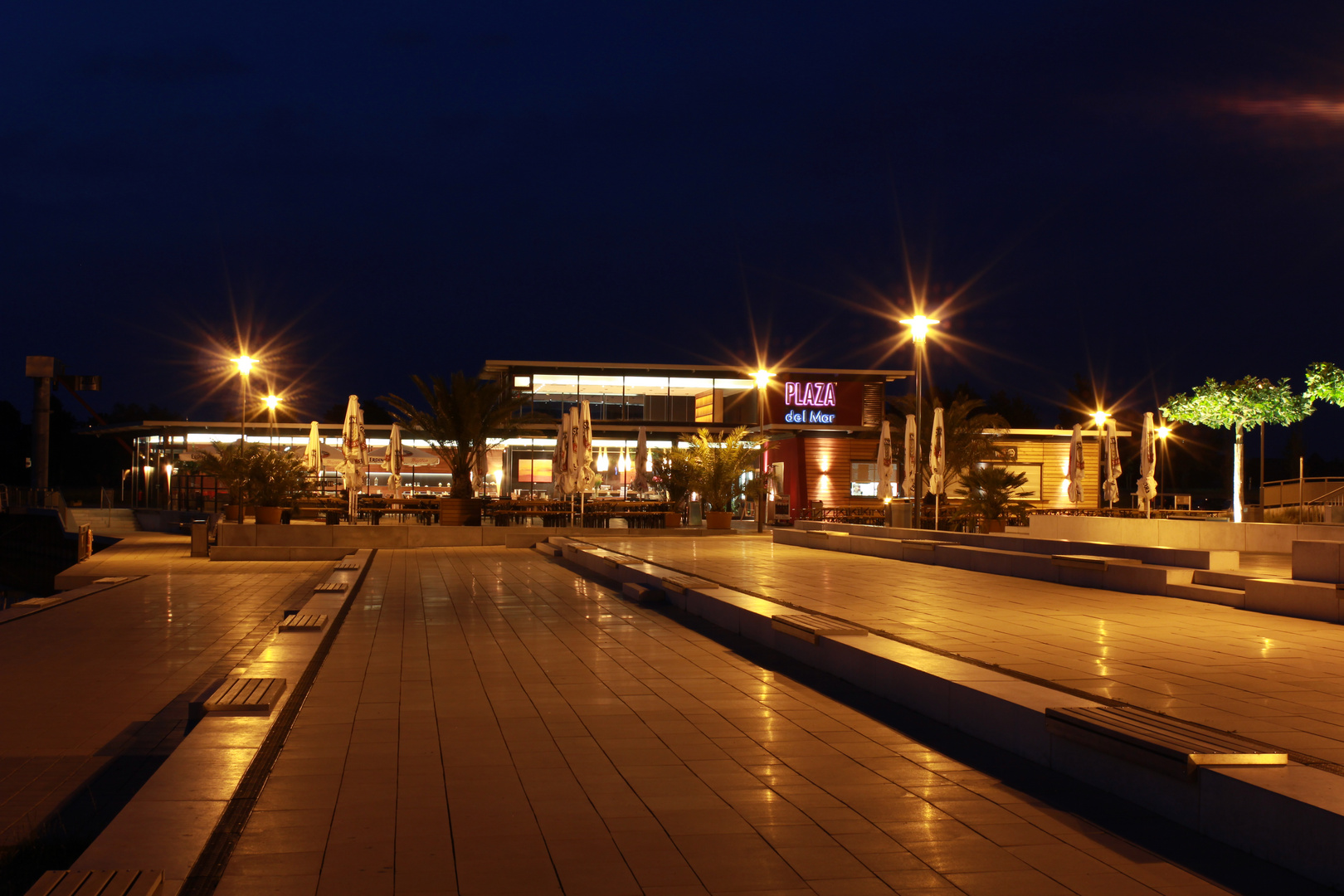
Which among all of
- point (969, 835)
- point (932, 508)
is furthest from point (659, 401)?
point (969, 835)

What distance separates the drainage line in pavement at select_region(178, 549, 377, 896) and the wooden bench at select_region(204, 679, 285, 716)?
0.10m

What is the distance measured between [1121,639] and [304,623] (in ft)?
21.7

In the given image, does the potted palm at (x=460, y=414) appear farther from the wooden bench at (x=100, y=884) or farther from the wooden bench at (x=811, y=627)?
the wooden bench at (x=100, y=884)

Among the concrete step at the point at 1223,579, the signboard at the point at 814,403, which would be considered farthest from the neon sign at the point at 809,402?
the concrete step at the point at 1223,579

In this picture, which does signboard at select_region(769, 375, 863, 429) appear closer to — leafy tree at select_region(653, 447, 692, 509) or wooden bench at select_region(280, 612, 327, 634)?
leafy tree at select_region(653, 447, 692, 509)

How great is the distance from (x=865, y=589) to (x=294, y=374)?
63382 mm

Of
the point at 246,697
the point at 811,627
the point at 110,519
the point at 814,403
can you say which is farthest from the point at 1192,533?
the point at 110,519

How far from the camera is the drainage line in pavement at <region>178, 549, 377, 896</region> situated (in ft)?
11.4

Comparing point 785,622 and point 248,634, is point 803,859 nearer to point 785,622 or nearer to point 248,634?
point 785,622

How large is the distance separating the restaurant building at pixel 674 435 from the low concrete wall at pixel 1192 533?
573 inches

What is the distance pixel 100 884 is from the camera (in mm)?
3121

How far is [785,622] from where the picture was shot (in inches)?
324

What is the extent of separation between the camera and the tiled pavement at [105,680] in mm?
5160

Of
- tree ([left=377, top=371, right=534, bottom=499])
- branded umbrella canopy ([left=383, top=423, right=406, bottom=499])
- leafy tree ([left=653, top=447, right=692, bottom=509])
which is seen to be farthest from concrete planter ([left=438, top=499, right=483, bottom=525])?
leafy tree ([left=653, top=447, right=692, bottom=509])
